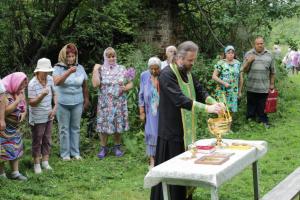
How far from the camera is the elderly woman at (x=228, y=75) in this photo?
8.98m

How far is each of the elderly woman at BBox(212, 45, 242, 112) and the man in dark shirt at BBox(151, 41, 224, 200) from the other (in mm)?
3980

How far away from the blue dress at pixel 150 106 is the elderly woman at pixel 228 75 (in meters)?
2.29

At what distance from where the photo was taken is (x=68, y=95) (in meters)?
7.38

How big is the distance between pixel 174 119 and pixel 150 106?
206 centimetres

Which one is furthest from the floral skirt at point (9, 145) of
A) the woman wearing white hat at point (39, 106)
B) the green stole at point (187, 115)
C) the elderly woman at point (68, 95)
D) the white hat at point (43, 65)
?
the green stole at point (187, 115)

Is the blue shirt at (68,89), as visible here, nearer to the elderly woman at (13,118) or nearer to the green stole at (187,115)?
the elderly woman at (13,118)

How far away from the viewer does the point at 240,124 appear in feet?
32.2

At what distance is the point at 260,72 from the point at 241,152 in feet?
16.4

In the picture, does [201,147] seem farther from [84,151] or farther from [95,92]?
[95,92]

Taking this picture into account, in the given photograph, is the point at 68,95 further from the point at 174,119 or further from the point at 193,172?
the point at 193,172

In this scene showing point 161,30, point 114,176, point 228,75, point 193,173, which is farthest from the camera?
point 161,30

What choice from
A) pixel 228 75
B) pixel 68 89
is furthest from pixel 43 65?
pixel 228 75

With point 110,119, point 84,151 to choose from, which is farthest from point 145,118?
point 84,151

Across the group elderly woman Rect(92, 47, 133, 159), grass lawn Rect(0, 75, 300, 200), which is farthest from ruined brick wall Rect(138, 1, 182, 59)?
elderly woman Rect(92, 47, 133, 159)
